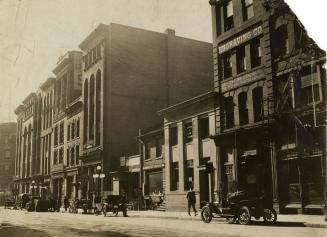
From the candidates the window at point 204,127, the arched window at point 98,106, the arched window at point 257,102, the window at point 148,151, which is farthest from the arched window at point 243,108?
the arched window at point 98,106

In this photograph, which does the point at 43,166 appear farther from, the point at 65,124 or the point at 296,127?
the point at 296,127

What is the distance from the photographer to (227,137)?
24641 millimetres

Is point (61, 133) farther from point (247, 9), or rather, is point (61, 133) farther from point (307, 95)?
point (307, 95)

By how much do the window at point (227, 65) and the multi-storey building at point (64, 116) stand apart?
25.0 metres

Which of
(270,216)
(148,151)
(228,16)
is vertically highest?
(228,16)

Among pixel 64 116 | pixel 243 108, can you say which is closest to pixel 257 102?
pixel 243 108

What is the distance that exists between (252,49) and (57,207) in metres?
23.4

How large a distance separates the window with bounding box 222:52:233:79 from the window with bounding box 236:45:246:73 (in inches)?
28.3

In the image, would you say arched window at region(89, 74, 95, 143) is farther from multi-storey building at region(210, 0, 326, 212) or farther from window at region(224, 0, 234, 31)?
window at region(224, 0, 234, 31)

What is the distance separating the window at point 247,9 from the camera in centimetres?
2439

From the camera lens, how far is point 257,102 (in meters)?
23.5

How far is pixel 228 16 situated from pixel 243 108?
6.35 m

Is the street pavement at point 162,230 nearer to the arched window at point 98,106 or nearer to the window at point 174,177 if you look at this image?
the window at point 174,177

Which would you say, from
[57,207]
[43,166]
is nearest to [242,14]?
[57,207]
